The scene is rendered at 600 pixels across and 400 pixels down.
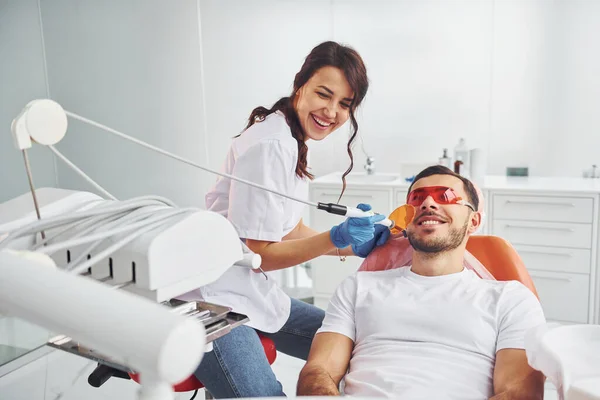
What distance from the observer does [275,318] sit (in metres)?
1.69

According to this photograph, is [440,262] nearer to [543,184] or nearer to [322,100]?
[322,100]

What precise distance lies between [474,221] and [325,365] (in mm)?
660

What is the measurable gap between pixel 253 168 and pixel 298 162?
166 millimetres

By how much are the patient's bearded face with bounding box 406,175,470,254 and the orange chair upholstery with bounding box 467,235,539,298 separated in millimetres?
107

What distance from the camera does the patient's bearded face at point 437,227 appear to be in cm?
170

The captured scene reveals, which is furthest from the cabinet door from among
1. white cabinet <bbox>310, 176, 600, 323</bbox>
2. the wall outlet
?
the wall outlet

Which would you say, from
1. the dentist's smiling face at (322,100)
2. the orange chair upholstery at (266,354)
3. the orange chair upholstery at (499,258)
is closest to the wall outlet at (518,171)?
the orange chair upholstery at (499,258)

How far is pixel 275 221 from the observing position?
Result: 62.6 inches

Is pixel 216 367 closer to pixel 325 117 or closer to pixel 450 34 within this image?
pixel 325 117

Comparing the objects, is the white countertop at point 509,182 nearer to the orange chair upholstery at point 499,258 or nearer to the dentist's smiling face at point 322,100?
the orange chair upholstery at point 499,258

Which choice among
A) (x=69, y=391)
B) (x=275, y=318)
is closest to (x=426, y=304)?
(x=275, y=318)

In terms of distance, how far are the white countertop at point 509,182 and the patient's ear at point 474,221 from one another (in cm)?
130

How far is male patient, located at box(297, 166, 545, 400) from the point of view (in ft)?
4.67

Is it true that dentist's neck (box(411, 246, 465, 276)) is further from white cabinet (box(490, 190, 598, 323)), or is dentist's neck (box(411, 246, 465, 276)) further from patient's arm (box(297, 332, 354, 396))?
white cabinet (box(490, 190, 598, 323))
